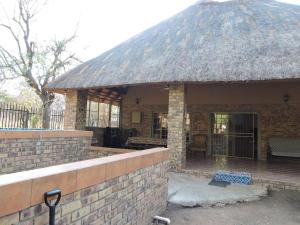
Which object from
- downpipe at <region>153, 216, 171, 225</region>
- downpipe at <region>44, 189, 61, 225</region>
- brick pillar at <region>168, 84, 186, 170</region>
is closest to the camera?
downpipe at <region>44, 189, 61, 225</region>

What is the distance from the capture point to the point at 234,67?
23.0 ft

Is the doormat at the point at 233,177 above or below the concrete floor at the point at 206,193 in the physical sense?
above

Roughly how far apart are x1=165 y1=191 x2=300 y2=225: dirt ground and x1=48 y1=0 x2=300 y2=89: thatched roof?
3034 mm

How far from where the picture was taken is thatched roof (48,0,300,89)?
6.91 meters

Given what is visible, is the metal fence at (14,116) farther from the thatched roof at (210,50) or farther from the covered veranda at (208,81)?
the thatched roof at (210,50)

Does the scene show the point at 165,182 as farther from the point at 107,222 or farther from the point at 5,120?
the point at 5,120

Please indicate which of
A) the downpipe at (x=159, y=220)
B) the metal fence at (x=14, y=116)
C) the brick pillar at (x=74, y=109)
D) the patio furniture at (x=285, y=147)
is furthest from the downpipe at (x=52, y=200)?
the metal fence at (x=14, y=116)

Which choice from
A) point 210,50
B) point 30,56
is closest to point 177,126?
point 210,50

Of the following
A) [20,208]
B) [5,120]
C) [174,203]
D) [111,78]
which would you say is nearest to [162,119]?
[111,78]

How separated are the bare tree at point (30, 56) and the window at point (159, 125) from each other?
6.16 meters

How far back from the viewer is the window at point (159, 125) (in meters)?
12.1

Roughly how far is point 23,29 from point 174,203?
48.0 feet

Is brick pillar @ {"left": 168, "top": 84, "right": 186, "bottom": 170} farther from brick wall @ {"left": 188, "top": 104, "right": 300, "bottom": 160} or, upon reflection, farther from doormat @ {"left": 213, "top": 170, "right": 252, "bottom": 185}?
brick wall @ {"left": 188, "top": 104, "right": 300, "bottom": 160}

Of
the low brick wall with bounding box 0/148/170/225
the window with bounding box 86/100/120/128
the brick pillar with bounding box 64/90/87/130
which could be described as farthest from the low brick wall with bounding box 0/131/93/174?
the window with bounding box 86/100/120/128
